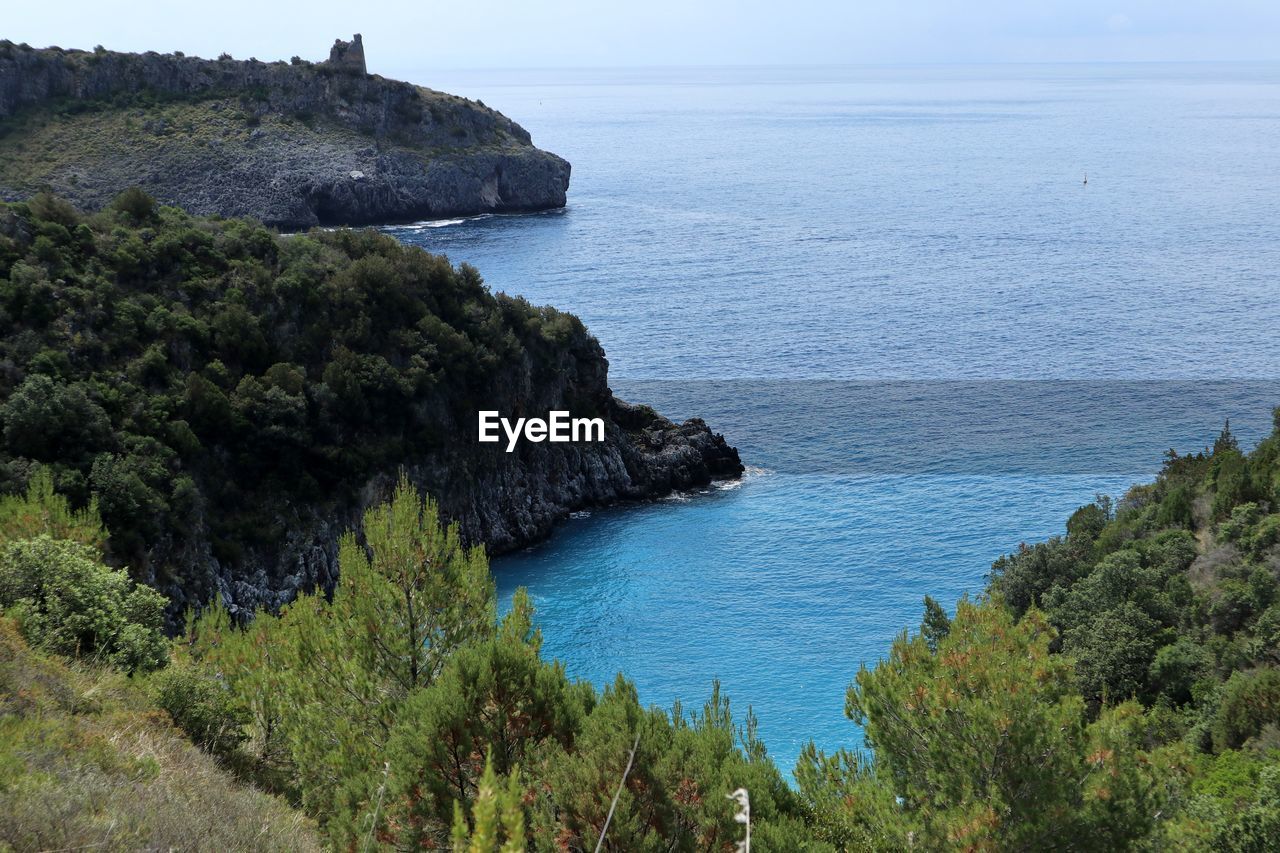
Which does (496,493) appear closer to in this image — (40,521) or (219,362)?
(219,362)

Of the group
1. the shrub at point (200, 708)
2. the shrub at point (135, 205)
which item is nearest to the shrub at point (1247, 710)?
the shrub at point (200, 708)

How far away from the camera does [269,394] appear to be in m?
43.8

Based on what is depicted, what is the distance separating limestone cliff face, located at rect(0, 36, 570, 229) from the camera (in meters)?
106

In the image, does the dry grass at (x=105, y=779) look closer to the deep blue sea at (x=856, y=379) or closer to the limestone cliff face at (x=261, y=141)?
the deep blue sea at (x=856, y=379)

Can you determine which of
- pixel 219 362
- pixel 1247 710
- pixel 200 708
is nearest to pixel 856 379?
pixel 219 362

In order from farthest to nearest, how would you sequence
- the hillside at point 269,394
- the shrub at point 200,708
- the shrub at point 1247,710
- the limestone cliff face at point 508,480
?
the limestone cliff face at point 508,480 → the hillside at point 269,394 → the shrub at point 1247,710 → the shrub at point 200,708

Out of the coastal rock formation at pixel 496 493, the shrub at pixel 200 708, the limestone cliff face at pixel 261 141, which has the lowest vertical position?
the coastal rock formation at pixel 496 493

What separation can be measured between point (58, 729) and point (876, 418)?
174 ft

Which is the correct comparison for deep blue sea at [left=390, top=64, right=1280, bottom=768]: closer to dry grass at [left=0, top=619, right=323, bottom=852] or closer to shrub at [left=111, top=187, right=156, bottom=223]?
dry grass at [left=0, top=619, right=323, bottom=852]

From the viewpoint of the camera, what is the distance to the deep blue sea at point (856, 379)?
138ft

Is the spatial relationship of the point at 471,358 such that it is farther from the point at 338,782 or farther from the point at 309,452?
the point at 338,782

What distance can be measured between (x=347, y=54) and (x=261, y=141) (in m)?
16.2

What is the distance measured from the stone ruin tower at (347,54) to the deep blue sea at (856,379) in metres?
21.7

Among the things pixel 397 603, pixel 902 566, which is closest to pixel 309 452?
pixel 902 566
